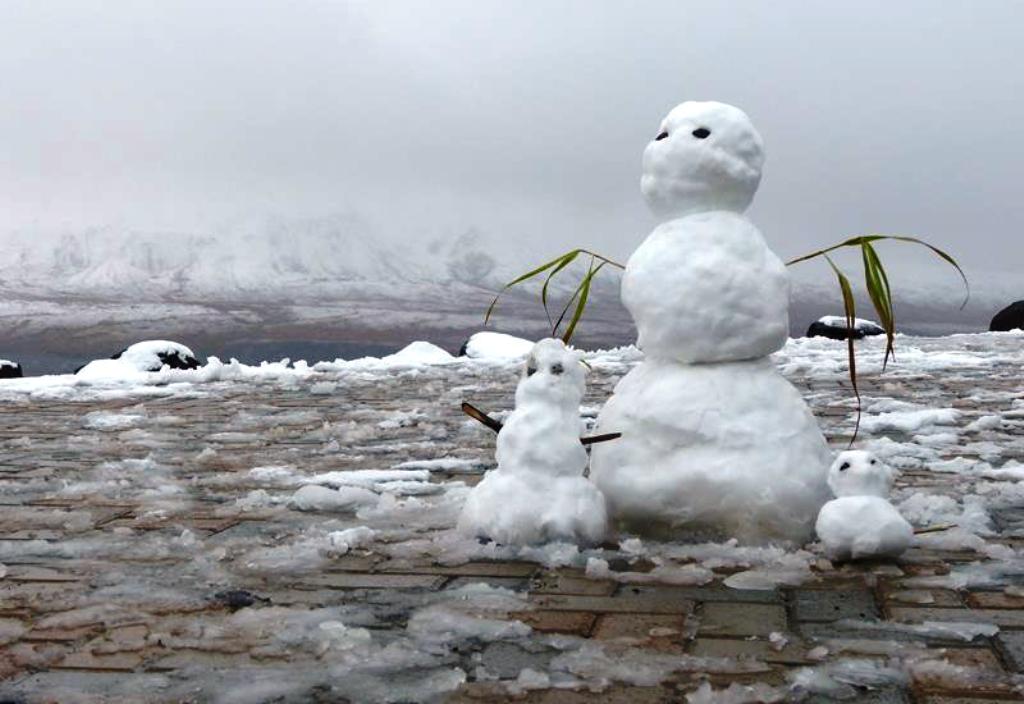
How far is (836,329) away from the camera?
20734 millimetres

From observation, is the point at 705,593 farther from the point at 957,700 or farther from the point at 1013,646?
the point at 957,700

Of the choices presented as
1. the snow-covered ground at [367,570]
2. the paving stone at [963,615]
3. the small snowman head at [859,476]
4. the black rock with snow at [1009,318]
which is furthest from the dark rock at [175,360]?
the black rock with snow at [1009,318]

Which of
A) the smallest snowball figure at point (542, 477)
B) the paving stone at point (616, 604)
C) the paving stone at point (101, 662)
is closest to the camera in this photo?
the paving stone at point (101, 662)

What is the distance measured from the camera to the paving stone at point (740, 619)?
2.79 metres

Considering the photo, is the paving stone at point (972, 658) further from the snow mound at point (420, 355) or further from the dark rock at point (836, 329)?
the dark rock at point (836, 329)

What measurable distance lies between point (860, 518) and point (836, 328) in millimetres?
18091

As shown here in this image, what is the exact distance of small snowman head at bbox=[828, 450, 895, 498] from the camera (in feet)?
11.6

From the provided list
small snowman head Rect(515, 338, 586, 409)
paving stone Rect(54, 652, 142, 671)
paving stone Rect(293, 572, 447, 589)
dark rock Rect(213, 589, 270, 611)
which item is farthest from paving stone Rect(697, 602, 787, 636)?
paving stone Rect(54, 652, 142, 671)

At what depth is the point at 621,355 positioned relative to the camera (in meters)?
15.2

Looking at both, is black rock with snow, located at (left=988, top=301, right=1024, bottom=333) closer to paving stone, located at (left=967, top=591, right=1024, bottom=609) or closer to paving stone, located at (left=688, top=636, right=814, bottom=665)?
paving stone, located at (left=967, top=591, right=1024, bottom=609)

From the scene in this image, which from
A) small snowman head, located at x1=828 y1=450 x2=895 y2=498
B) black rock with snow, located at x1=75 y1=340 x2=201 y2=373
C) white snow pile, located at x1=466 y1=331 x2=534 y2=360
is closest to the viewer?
small snowman head, located at x1=828 y1=450 x2=895 y2=498

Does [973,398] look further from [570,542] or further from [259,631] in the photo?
[259,631]

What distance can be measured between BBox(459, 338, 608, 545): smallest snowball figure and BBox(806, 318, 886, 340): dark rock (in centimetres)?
1699

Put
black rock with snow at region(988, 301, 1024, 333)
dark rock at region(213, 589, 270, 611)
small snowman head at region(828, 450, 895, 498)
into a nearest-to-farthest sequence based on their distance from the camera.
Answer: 1. dark rock at region(213, 589, 270, 611)
2. small snowman head at region(828, 450, 895, 498)
3. black rock with snow at region(988, 301, 1024, 333)
